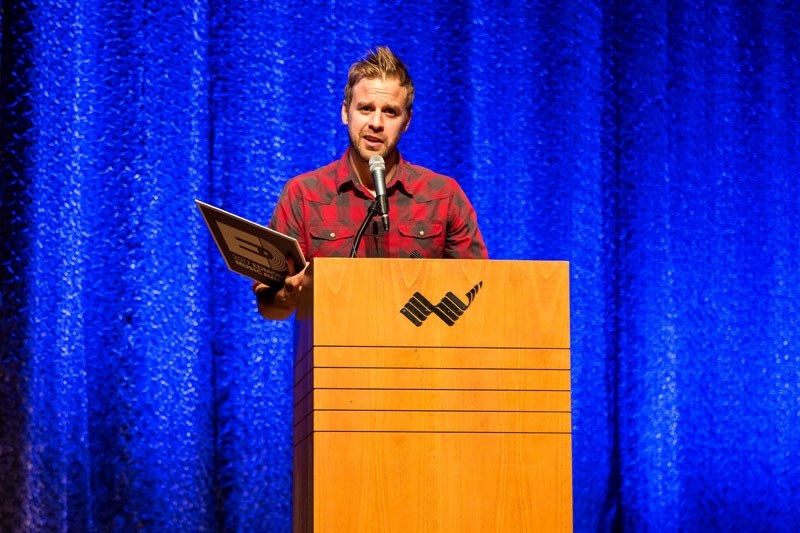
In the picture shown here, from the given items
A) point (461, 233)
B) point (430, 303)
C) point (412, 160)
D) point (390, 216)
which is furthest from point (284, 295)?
point (412, 160)

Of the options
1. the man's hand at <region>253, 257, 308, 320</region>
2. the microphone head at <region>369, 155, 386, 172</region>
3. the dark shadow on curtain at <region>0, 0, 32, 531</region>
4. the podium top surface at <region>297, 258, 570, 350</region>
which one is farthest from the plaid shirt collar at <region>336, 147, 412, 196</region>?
the dark shadow on curtain at <region>0, 0, 32, 531</region>

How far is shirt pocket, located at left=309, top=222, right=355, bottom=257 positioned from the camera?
2867mm

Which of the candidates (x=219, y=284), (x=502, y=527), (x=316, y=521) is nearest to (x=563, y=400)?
(x=502, y=527)

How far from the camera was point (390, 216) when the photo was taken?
9.67 feet

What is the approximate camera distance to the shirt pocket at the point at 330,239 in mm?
2867

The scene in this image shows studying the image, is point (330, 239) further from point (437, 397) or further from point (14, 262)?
point (14, 262)

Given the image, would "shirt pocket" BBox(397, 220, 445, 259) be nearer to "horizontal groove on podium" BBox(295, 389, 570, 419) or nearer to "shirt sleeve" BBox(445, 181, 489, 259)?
"shirt sleeve" BBox(445, 181, 489, 259)

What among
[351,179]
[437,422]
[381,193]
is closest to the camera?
A: [437,422]

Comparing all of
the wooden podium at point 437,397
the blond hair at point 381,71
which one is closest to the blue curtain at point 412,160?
the blond hair at point 381,71

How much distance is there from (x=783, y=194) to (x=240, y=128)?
222 cm

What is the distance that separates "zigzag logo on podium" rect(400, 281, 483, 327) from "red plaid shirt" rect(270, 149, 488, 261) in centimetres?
72

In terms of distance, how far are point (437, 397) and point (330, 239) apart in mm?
871

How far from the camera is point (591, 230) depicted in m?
4.12

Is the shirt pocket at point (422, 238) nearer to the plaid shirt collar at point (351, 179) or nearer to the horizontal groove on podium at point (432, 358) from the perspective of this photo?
the plaid shirt collar at point (351, 179)
